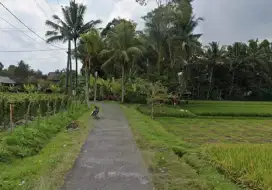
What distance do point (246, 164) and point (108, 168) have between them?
2641 millimetres

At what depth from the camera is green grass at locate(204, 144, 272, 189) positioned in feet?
16.9

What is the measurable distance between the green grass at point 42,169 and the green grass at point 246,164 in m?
3.01

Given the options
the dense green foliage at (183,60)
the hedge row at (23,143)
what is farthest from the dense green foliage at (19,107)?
the dense green foliage at (183,60)

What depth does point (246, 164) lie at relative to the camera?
19.9 feet

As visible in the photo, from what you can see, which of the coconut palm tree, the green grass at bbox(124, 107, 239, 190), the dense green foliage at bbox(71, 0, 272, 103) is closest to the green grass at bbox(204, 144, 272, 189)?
the green grass at bbox(124, 107, 239, 190)

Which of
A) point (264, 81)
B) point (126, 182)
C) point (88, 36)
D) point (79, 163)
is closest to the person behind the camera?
point (126, 182)

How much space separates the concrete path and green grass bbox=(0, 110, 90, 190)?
190 mm

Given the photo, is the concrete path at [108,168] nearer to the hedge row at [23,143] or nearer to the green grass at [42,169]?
the green grass at [42,169]

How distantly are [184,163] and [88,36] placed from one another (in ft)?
60.2

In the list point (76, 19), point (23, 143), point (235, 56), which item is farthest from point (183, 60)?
point (23, 143)

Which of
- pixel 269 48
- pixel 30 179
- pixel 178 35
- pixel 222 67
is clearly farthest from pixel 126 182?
pixel 269 48

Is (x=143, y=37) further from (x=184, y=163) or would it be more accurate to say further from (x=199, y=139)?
(x=184, y=163)

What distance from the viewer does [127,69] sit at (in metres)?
33.6

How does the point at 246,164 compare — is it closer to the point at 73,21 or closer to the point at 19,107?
the point at 19,107
